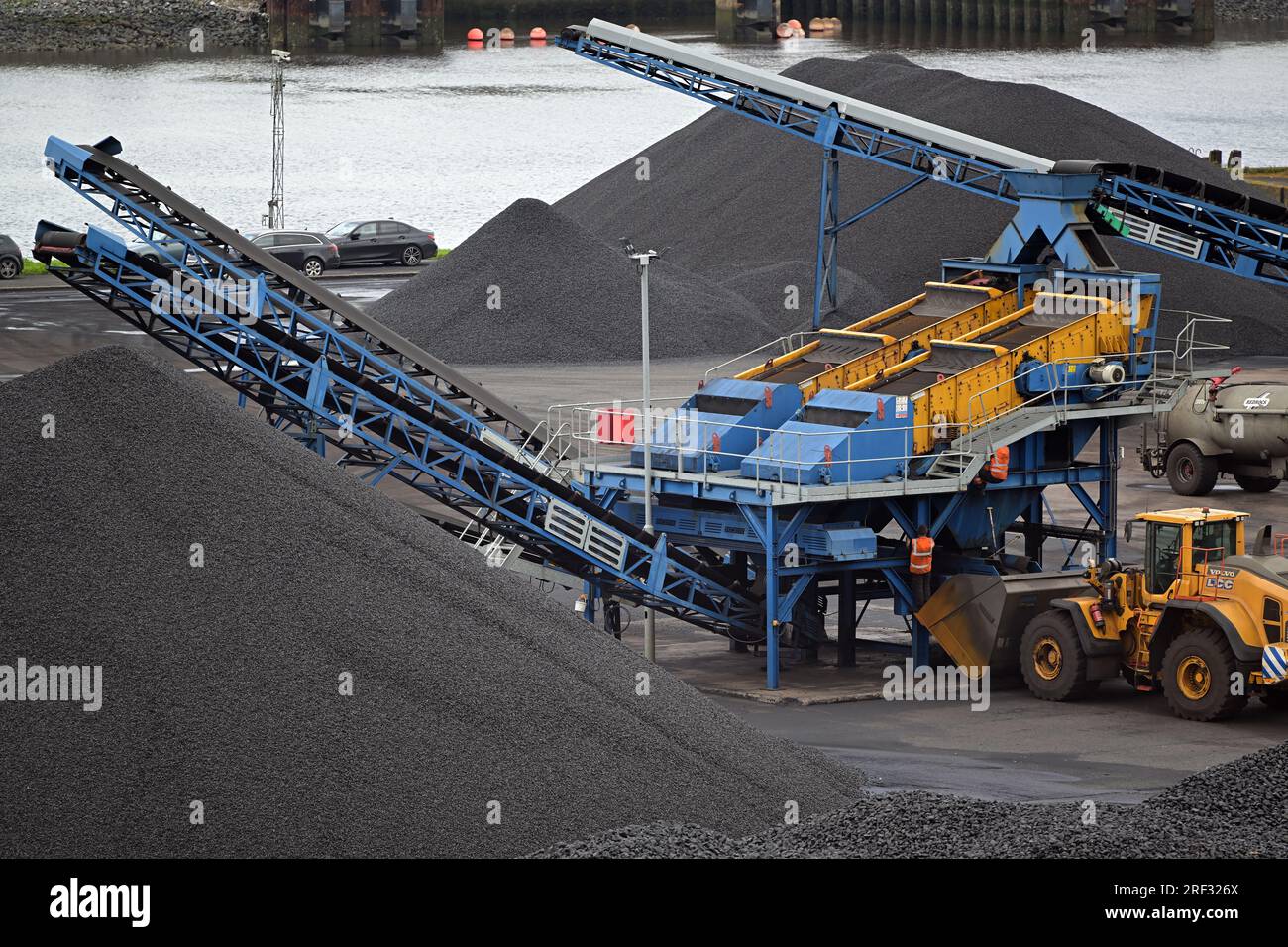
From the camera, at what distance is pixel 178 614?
1909 cm

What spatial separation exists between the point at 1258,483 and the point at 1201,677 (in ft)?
50.9

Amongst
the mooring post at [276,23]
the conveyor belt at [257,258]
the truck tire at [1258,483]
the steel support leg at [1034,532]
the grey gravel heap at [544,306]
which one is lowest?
the truck tire at [1258,483]

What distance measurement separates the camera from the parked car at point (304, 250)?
65938 mm

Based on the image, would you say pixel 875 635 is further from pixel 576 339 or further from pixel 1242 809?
pixel 576 339

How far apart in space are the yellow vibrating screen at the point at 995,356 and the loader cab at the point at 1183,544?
13.1 ft

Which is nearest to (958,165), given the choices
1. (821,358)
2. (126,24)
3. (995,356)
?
(821,358)

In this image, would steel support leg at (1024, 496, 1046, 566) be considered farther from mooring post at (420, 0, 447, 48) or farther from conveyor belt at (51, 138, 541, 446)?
mooring post at (420, 0, 447, 48)

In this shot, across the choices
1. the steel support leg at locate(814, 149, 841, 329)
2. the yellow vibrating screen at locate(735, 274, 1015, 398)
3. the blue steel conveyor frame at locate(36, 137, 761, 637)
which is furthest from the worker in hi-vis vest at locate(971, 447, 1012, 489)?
the steel support leg at locate(814, 149, 841, 329)

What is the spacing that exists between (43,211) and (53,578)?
84382 mm

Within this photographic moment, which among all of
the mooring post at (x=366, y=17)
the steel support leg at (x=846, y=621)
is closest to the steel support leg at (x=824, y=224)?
the steel support leg at (x=846, y=621)

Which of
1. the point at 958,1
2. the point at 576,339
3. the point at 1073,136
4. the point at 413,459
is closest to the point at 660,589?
the point at 413,459

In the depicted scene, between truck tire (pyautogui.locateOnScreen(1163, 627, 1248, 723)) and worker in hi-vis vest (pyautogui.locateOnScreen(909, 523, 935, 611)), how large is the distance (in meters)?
3.71

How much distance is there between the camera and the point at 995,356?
29.7 meters

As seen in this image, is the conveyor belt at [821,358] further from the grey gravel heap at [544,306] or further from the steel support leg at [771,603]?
the grey gravel heap at [544,306]
